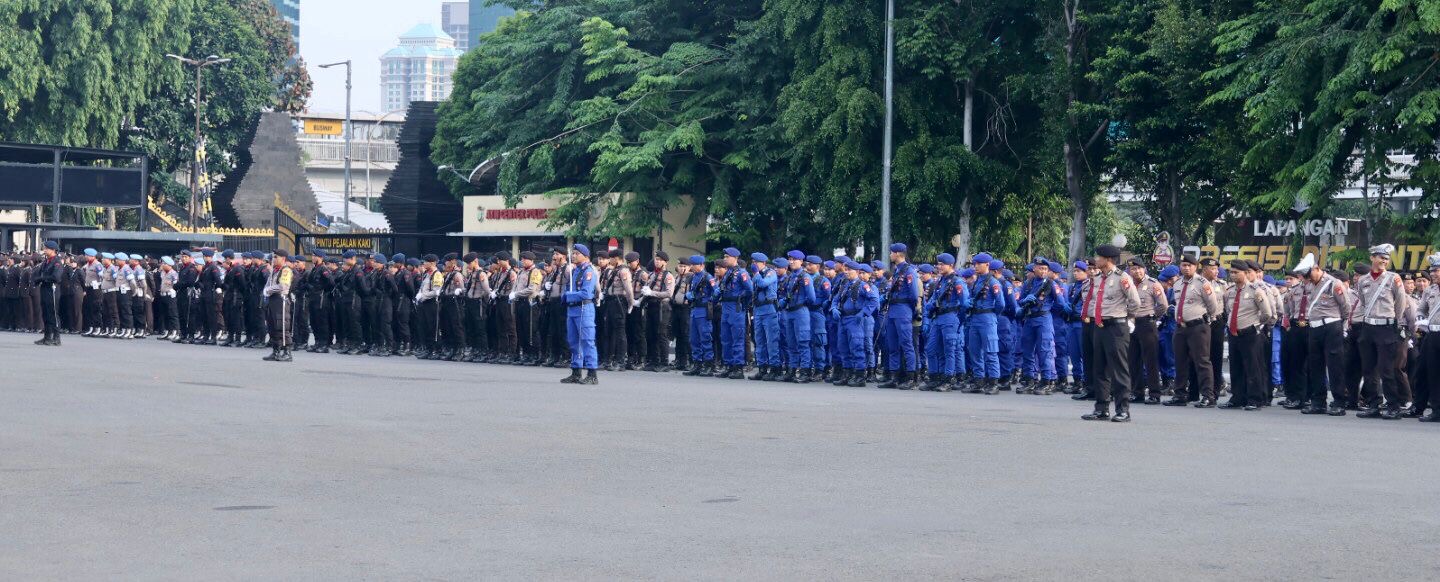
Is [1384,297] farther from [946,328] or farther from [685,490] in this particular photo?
[685,490]

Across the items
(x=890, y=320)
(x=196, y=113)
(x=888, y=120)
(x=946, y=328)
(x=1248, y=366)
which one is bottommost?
(x=1248, y=366)

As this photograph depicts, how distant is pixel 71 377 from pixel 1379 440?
1486cm

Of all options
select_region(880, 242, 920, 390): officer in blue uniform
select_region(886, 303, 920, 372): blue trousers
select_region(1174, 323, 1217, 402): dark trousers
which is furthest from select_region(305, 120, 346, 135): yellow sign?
select_region(1174, 323, 1217, 402): dark trousers

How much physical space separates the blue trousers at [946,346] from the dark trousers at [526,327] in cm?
738

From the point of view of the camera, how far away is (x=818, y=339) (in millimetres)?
23703

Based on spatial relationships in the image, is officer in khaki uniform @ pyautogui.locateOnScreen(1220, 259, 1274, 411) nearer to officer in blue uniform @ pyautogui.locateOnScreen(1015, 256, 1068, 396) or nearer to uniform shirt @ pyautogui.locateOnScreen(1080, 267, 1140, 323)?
officer in blue uniform @ pyautogui.locateOnScreen(1015, 256, 1068, 396)

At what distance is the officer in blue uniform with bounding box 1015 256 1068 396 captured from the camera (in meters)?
21.8

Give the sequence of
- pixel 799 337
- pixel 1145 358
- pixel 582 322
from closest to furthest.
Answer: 1. pixel 1145 358
2. pixel 582 322
3. pixel 799 337

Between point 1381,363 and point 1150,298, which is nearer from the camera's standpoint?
point 1381,363

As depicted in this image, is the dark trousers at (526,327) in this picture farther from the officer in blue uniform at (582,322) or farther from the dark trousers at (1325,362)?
the dark trousers at (1325,362)

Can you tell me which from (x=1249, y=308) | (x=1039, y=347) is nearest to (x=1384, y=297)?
(x=1249, y=308)

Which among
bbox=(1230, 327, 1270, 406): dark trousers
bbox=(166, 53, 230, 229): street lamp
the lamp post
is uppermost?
bbox=(166, 53, 230, 229): street lamp

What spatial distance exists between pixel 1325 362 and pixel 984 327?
424cm

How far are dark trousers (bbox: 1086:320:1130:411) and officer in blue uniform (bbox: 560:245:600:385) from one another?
6822 mm
